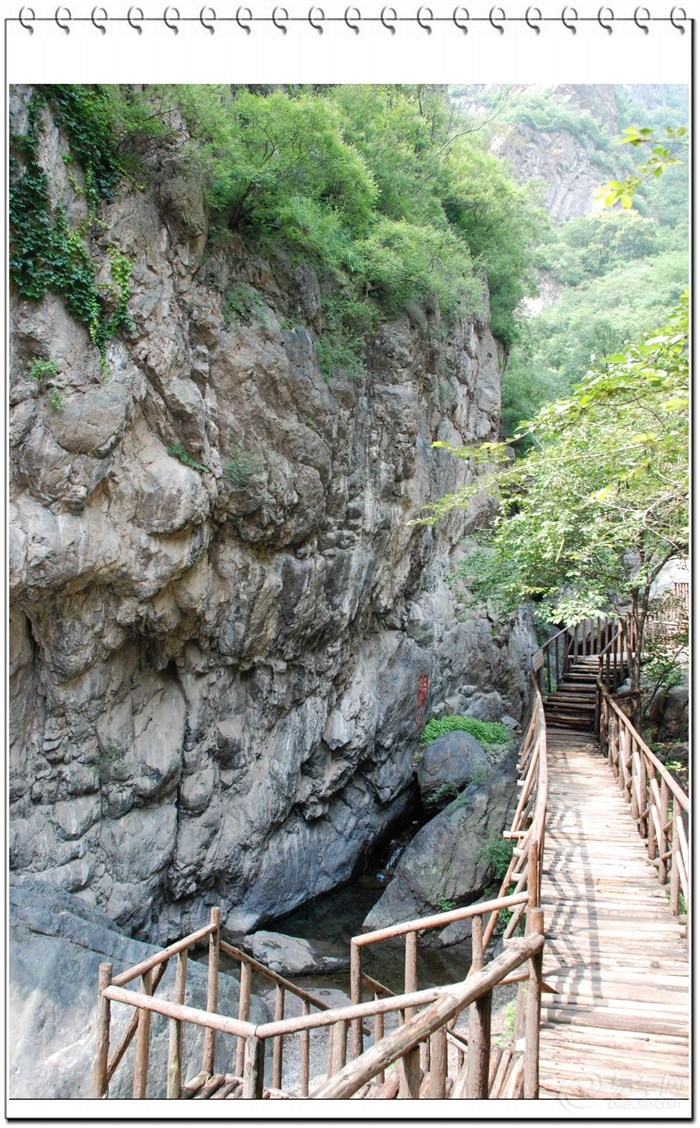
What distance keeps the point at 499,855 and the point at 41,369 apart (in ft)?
30.6

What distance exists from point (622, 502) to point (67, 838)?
7850 mm

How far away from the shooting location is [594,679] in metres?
13.5

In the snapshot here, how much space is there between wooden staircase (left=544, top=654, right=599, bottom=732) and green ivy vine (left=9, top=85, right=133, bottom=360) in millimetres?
9927

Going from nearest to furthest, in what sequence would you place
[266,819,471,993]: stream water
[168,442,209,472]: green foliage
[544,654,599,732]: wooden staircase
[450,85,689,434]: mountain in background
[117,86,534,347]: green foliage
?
[117,86,534,347]: green foliage → [168,442,209,472]: green foliage → [266,819,471,993]: stream water → [544,654,599,732]: wooden staircase → [450,85,689,434]: mountain in background

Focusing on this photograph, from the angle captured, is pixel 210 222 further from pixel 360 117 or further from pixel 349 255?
pixel 360 117

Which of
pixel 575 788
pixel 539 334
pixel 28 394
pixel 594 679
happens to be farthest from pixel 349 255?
pixel 539 334

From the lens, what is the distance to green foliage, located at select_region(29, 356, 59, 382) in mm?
6121

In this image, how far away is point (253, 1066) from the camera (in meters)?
2.65

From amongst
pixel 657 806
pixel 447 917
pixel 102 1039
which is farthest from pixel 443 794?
pixel 102 1039
